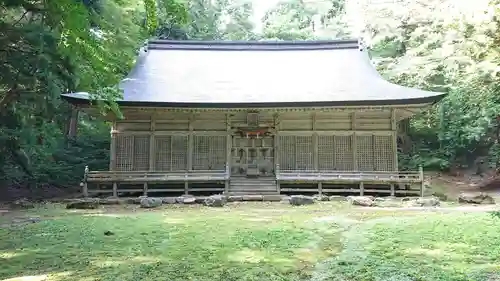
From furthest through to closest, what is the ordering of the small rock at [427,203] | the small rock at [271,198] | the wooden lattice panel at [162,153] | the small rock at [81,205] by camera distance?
the wooden lattice panel at [162,153]
the small rock at [271,198]
the small rock at [427,203]
the small rock at [81,205]

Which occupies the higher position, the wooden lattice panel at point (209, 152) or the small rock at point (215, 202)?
the wooden lattice panel at point (209, 152)

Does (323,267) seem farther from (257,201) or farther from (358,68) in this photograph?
(358,68)

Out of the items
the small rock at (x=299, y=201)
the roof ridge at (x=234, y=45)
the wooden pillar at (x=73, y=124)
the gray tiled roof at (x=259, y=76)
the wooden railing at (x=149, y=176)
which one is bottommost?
the small rock at (x=299, y=201)

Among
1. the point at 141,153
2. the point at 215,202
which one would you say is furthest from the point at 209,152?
the point at 215,202

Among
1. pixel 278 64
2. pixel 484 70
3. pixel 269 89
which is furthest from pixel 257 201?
pixel 484 70

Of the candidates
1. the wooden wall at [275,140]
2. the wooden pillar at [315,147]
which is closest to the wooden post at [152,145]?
the wooden wall at [275,140]

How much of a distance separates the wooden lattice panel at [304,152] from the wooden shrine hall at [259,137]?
0.14 ft

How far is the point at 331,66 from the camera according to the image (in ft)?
69.4

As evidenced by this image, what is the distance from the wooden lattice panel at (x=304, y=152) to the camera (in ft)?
58.3

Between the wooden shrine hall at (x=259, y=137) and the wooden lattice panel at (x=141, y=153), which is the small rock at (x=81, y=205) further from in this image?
the wooden lattice panel at (x=141, y=153)

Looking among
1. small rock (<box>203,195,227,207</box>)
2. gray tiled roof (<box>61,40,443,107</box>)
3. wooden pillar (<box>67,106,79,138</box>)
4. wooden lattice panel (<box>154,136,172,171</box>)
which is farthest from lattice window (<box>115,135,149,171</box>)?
wooden pillar (<box>67,106,79,138</box>)

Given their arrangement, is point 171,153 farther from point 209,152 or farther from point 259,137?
point 259,137

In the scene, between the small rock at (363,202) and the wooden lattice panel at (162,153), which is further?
the wooden lattice panel at (162,153)

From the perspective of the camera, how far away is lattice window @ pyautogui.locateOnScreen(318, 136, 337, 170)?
17734 millimetres
